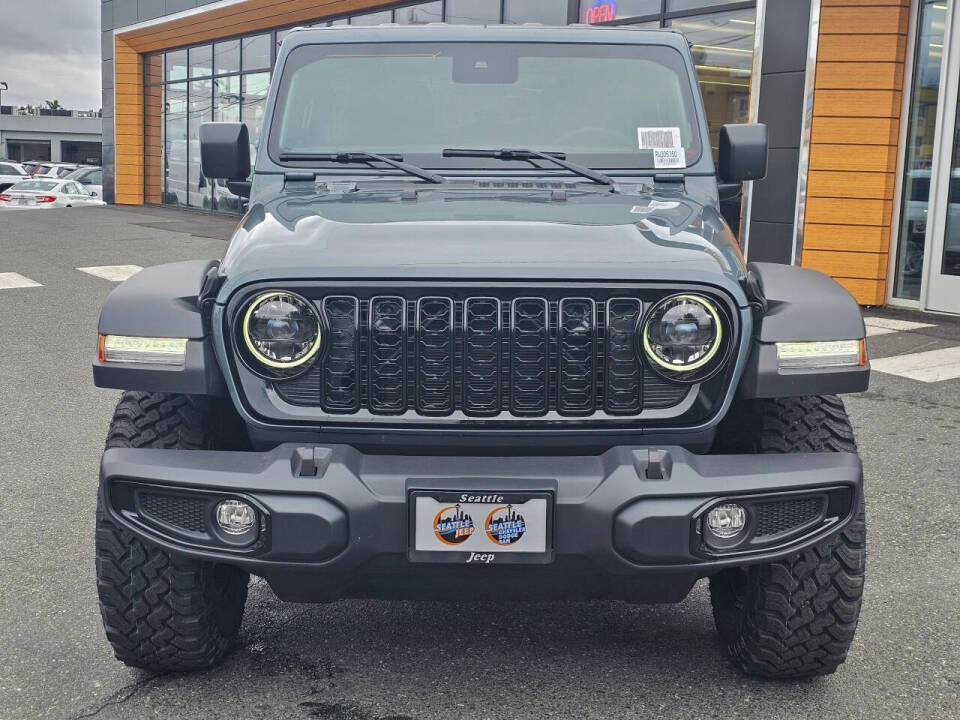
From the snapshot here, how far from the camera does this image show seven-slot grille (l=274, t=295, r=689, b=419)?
274 centimetres

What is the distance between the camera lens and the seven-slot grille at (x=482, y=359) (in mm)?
2738

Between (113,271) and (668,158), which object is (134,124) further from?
(668,158)

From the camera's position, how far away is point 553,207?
3260 millimetres

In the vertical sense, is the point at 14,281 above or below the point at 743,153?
below

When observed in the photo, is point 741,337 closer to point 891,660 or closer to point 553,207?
point 553,207

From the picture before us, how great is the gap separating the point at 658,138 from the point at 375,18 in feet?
51.6

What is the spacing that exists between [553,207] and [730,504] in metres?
1.06

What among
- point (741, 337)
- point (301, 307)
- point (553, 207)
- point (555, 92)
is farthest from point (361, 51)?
point (741, 337)

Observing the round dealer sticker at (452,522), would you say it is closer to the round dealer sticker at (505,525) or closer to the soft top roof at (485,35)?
the round dealer sticker at (505,525)

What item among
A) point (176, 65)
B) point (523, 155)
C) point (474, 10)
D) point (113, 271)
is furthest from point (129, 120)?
point (523, 155)

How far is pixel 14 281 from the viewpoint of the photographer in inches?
487

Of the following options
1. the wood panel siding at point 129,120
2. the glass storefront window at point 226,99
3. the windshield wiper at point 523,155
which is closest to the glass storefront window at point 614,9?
the windshield wiper at point 523,155

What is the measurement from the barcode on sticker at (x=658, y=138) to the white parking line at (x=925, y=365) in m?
4.65

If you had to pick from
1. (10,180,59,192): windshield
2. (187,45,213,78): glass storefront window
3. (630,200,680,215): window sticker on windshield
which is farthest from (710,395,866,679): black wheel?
(10,180,59,192): windshield
